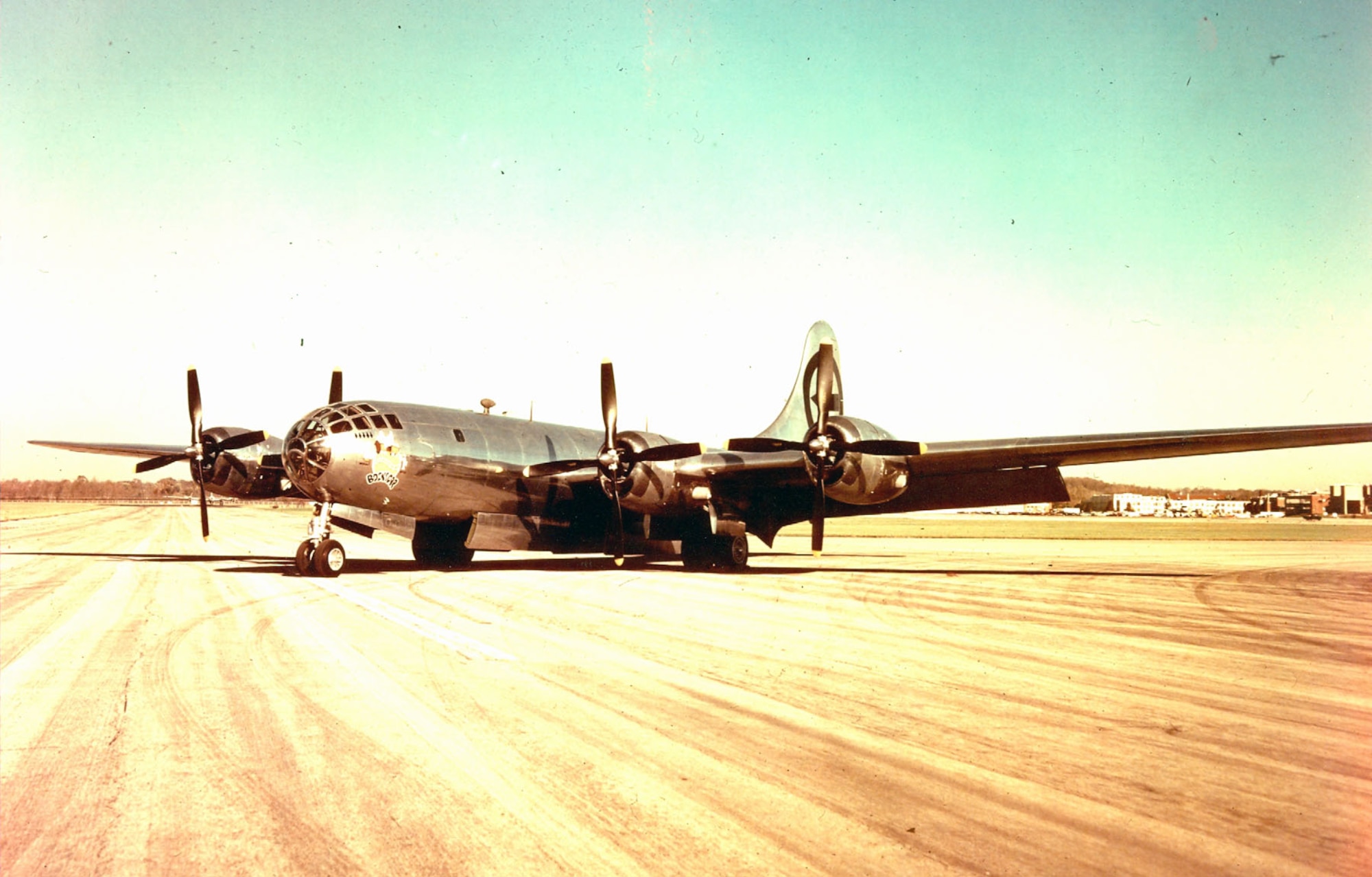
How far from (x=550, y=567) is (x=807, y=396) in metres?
9.39

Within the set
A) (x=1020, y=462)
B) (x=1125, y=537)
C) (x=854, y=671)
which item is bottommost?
(x=1125, y=537)

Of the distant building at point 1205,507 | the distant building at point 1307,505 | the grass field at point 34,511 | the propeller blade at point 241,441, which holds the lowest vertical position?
the distant building at point 1205,507

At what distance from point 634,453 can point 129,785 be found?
18.7 metres

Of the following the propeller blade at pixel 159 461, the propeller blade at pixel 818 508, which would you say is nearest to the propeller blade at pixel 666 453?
the propeller blade at pixel 818 508

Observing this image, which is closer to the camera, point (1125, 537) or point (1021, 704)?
point (1021, 704)

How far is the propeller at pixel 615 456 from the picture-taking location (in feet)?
78.1

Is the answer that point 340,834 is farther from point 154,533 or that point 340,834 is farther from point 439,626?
point 154,533

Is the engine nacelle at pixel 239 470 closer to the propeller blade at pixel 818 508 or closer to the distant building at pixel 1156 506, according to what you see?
the propeller blade at pixel 818 508

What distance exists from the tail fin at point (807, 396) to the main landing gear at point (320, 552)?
12075 millimetres

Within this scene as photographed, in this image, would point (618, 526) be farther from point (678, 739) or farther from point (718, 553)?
point (678, 739)

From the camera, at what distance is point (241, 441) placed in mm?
26844

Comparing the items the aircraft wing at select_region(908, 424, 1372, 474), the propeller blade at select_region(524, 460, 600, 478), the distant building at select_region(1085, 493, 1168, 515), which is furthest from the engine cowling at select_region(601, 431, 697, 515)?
the distant building at select_region(1085, 493, 1168, 515)

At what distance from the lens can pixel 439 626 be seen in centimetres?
1256

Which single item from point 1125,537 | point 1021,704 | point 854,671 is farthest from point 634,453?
point 1125,537
